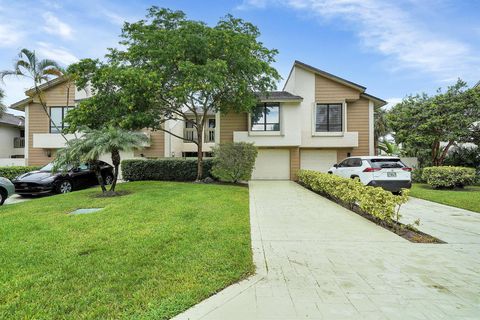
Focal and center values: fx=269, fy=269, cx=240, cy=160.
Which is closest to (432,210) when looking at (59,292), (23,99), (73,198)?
(59,292)

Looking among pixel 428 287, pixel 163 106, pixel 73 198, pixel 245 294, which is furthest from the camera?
pixel 163 106

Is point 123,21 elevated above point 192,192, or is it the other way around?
point 123,21

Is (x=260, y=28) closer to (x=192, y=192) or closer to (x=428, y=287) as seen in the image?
(x=192, y=192)

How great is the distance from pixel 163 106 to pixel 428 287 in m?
13.2

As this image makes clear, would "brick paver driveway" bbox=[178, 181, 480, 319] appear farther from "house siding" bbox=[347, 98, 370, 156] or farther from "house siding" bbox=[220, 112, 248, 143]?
"house siding" bbox=[347, 98, 370, 156]

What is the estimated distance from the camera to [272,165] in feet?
60.1

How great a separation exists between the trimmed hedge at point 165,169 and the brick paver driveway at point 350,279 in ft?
31.8

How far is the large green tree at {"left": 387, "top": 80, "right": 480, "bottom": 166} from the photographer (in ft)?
48.2

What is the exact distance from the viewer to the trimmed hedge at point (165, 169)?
15375 mm

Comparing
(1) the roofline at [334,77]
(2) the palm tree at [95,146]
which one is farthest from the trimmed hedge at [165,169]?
(1) the roofline at [334,77]

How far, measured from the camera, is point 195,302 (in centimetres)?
299

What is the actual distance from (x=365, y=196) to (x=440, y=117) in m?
11.7

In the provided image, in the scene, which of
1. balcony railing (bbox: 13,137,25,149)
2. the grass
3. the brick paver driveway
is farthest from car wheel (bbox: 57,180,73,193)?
balcony railing (bbox: 13,137,25,149)

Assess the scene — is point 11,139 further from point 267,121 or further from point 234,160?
point 267,121
